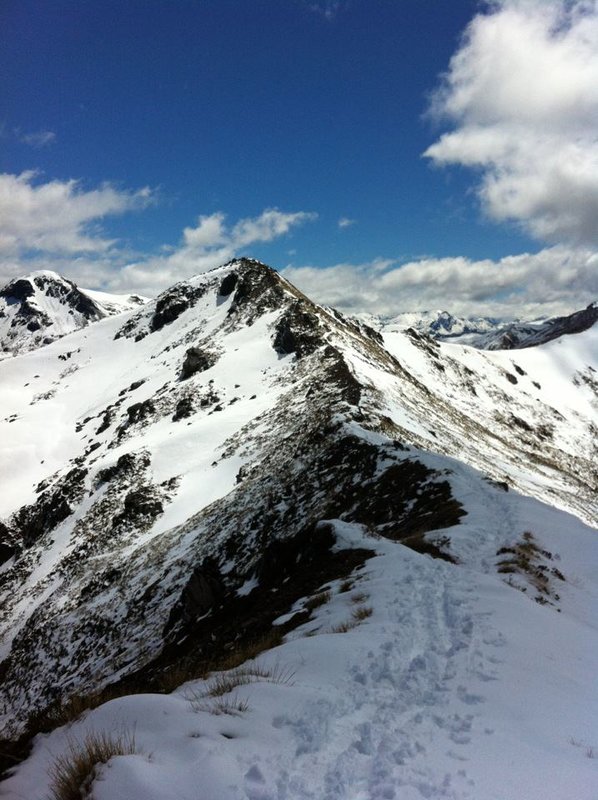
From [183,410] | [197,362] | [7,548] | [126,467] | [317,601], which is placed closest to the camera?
[317,601]

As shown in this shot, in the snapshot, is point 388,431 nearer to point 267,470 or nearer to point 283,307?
point 267,470

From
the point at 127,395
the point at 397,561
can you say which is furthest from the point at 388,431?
the point at 127,395

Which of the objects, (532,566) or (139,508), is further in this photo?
(139,508)

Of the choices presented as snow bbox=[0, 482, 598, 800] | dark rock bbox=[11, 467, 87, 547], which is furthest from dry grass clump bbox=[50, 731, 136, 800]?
dark rock bbox=[11, 467, 87, 547]

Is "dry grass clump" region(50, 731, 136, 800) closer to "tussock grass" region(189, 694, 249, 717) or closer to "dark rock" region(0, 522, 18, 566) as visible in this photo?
"tussock grass" region(189, 694, 249, 717)

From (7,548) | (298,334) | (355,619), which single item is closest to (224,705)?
(355,619)

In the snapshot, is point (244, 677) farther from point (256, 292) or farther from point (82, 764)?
point (256, 292)

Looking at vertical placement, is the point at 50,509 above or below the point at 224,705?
above
